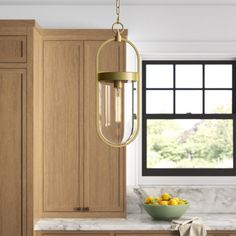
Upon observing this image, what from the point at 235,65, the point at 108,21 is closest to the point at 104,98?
the point at 108,21

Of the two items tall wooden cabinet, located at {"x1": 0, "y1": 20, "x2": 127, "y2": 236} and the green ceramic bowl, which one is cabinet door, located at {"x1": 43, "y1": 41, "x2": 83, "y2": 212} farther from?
the green ceramic bowl

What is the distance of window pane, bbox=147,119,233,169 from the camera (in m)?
4.78

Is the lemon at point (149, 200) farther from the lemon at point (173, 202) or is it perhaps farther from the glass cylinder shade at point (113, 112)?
the glass cylinder shade at point (113, 112)

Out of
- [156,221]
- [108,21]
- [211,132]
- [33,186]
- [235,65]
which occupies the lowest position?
[156,221]

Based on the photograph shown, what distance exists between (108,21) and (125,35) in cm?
38

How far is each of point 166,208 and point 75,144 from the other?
35.7 inches

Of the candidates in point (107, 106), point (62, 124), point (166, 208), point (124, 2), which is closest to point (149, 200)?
point (166, 208)

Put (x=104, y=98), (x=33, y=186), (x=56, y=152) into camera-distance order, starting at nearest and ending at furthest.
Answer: (x=104, y=98) → (x=33, y=186) → (x=56, y=152)

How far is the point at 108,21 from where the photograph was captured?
14.9 feet

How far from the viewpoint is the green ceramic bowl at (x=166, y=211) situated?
13.3 ft

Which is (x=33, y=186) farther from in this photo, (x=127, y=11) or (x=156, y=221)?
(x=127, y=11)

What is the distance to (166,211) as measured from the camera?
4070 millimetres

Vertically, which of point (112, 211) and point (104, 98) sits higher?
point (104, 98)

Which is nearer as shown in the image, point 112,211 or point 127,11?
point 112,211
